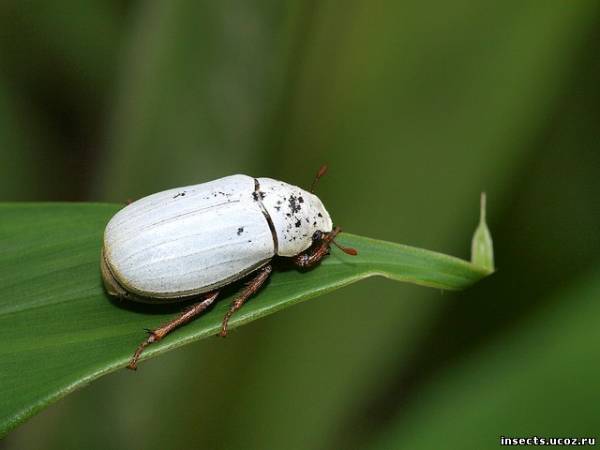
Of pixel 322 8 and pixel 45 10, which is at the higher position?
pixel 322 8

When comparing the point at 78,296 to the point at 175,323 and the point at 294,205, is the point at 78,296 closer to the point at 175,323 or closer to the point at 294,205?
the point at 175,323

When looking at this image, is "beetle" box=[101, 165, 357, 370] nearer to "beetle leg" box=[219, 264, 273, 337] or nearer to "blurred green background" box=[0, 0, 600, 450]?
"beetle leg" box=[219, 264, 273, 337]

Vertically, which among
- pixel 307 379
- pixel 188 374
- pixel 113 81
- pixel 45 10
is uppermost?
pixel 45 10

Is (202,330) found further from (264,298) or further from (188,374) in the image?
(188,374)

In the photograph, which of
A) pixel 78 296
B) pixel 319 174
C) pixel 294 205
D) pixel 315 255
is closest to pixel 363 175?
pixel 319 174

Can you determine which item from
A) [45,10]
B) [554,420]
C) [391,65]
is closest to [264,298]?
[554,420]
